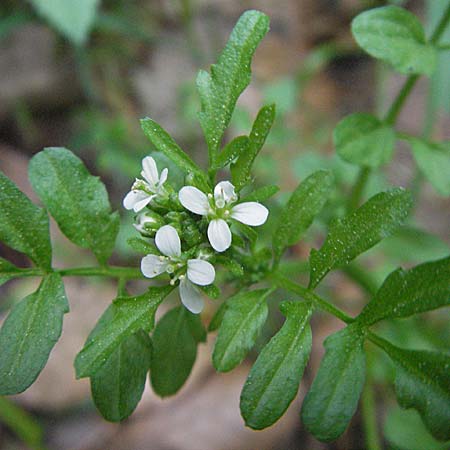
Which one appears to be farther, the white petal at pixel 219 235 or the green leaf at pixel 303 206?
the green leaf at pixel 303 206

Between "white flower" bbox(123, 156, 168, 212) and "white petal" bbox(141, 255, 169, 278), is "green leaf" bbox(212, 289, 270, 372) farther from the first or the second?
"white flower" bbox(123, 156, 168, 212)

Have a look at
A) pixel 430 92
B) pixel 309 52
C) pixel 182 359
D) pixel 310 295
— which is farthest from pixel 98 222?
pixel 309 52

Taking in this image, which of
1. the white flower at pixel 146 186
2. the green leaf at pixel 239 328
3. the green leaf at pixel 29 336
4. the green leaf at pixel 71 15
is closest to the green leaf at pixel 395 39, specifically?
the white flower at pixel 146 186

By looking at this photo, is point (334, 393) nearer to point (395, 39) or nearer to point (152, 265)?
point (152, 265)

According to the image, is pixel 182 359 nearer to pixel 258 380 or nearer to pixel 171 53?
pixel 258 380

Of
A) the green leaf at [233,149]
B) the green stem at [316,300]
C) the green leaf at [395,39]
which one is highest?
the green leaf at [395,39]

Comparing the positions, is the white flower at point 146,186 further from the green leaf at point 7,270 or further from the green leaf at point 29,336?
the green leaf at point 7,270

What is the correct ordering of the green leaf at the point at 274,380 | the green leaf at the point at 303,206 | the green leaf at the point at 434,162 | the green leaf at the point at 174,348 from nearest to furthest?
the green leaf at the point at 274,380 → the green leaf at the point at 303,206 → the green leaf at the point at 174,348 → the green leaf at the point at 434,162

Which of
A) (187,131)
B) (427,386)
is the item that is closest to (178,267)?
(427,386)
